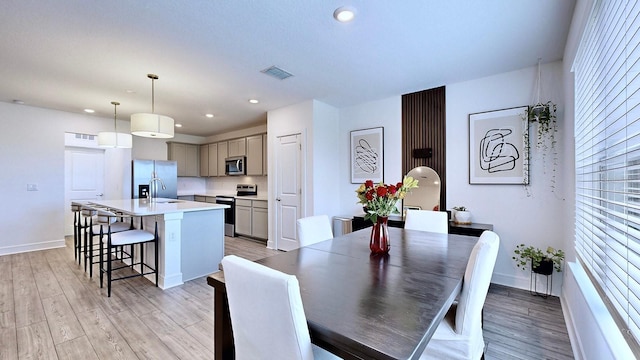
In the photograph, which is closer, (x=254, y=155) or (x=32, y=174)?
(x=32, y=174)

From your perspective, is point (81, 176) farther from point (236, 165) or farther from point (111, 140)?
point (236, 165)

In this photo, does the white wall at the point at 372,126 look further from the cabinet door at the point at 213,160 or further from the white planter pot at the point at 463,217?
the cabinet door at the point at 213,160

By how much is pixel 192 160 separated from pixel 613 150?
7.54 m

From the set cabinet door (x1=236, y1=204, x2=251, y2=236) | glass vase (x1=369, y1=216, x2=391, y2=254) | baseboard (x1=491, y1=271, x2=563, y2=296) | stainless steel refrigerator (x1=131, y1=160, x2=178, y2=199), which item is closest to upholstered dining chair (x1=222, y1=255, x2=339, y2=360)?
glass vase (x1=369, y1=216, x2=391, y2=254)

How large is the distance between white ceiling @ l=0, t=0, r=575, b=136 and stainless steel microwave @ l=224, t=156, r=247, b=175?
87.9 inches

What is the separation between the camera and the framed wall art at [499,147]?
2996 millimetres

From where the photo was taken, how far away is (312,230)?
7.00ft

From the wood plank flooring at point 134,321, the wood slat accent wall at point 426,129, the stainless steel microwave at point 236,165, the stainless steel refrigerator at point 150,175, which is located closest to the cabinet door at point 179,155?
the stainless steel refrigerator at point 150,175

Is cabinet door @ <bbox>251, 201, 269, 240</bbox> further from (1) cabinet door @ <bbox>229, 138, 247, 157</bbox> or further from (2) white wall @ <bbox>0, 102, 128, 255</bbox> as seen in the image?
(2) white wall @ <bbox>0, 102, 128, 255</bbox>

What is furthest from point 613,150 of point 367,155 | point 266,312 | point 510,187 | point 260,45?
point 367,155

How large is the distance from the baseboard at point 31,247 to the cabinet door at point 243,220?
3.00 meters

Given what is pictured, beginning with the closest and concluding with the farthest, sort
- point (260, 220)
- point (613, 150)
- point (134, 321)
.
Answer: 1. point (613, 150)
2. point (134, 321)
3. point (260, 220)

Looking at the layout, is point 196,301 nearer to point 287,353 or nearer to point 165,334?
point 165,334

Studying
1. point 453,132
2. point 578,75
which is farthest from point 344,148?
point 578,75
